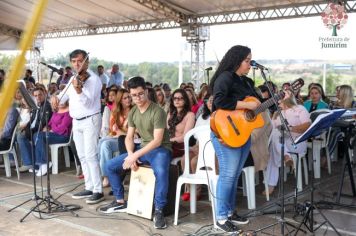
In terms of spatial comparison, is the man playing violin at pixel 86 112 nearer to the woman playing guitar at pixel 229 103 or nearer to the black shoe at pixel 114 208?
the black shoe at pixel 114 208

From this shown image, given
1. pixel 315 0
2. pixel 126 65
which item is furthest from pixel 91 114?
pixel 126 65

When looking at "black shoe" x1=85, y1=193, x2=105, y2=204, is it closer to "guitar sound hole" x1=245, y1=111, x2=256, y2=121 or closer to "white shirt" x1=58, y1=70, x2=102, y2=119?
"white shirt" x1=58, y1=70, x2=102, y2=119

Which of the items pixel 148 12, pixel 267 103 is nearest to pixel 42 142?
pixel 267 103

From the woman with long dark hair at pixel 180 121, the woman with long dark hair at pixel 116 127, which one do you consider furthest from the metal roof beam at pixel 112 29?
the woman with long dark hair at pixel 180 121

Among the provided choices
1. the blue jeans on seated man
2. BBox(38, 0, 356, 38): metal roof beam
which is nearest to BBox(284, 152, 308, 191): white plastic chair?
the blue jeans on seated man

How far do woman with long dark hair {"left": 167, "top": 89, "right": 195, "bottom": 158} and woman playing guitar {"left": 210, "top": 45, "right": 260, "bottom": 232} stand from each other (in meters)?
1.16

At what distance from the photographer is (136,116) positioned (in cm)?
421

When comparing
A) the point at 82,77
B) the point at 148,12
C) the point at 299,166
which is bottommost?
the point at 299,166

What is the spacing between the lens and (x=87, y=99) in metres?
4.49

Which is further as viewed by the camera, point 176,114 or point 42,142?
point 42,142

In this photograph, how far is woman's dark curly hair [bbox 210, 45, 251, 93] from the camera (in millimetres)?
3588

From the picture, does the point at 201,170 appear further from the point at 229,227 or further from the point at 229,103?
the point at 229,103

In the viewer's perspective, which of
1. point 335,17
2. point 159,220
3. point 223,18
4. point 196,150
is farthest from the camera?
point 223,18

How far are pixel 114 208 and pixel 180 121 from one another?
132cm
